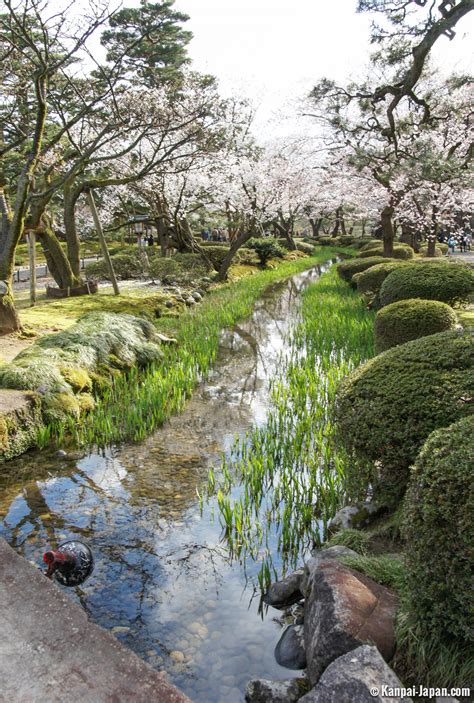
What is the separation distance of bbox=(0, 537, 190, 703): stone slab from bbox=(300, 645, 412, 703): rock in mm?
670

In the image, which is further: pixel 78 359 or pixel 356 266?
pixel 356 266

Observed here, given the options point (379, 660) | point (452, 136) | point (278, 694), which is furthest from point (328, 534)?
point (452, 136)

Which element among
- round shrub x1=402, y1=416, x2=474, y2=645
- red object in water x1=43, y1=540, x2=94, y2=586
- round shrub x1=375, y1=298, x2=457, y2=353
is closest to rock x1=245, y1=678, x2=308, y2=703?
round shrub x1=402, y1=416, x2=474, y2=645

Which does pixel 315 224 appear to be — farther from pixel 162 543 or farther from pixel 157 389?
pixel 162 543

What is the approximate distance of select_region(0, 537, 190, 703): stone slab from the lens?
7.53ft

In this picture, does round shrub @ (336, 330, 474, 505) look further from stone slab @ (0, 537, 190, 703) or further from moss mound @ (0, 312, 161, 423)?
moss mound @ (0, 312, 161, 423)

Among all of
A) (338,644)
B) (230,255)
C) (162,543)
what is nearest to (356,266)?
(230,255)

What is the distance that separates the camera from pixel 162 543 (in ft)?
12.7

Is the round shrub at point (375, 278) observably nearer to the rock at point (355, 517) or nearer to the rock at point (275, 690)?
the rock at point (355, 517)

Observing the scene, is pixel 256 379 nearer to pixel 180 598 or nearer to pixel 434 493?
pixel 180 598

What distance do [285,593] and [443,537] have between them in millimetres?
1510

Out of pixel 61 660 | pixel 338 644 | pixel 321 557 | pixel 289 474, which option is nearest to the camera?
pixel 338 644

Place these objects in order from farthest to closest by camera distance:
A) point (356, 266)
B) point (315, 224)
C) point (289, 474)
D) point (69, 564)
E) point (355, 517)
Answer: point (315, 224) < point (356, 266) < point (289, 474) < point (355, 517) < point (69, 564)

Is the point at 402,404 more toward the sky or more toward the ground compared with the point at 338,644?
more toward the sky
